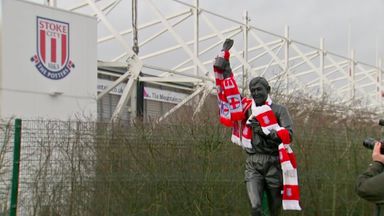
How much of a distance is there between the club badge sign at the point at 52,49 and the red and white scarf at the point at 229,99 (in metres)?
7.30

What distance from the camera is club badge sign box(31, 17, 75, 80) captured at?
1428cm

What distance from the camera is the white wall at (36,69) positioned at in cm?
1361

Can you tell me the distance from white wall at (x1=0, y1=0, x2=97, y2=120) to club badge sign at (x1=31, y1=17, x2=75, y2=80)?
0.06 metres

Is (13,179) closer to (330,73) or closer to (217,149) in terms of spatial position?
(217,149)

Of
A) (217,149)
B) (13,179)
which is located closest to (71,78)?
(217,149)

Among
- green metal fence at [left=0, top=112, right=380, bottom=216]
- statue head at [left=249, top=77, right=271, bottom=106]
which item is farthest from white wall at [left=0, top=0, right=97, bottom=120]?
statue head at [left=249, top=77, right=271, bottom=106]

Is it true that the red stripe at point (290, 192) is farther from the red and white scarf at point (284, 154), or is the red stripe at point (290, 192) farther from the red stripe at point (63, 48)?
the red stripe at point (63, 48)

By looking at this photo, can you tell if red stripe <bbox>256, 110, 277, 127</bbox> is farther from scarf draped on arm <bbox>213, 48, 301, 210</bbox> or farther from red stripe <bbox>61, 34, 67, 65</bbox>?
red stripe <bbox>61, 34, 67, 65</bbox>

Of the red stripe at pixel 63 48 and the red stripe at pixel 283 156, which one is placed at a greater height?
the red stripe at pixel 63 48

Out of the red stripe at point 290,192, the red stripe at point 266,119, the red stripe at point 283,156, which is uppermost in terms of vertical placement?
the red stripe at point 266,119

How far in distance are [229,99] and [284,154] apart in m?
0.91

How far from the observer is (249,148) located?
779 cm


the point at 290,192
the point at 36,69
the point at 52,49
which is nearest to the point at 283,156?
the point at 290,192

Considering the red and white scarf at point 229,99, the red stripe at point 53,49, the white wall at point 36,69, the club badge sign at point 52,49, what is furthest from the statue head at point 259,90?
the red stripe at point 53,49
